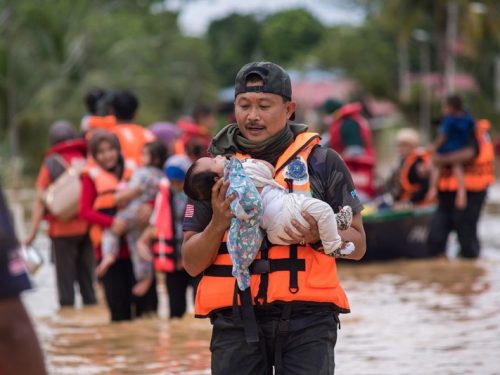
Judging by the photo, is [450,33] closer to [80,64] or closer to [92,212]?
[80,64]

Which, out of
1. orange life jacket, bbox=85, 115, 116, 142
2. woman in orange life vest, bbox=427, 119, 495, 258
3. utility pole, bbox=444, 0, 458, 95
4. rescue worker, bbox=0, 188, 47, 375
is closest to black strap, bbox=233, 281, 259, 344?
rescue worker, bbox=0, 188, 47, 375

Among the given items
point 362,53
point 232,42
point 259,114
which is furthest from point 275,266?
point 232,42

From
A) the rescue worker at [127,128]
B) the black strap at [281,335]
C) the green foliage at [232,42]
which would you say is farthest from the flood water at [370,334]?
the green foliage at [232,42]

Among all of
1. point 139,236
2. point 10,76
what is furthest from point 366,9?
point 139,236

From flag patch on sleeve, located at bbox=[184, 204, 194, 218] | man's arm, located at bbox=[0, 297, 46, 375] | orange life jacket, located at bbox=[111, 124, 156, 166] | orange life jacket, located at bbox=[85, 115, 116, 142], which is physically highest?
orange life jacket, located at bbox=[85, 115, 116, 142]

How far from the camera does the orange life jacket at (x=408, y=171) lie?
1680 cm

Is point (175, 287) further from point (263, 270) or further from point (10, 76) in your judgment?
point (10, 76)

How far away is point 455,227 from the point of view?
52.7 ft

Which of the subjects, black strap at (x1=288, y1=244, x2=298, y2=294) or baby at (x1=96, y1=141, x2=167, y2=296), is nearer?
black strap at (x1=288, y1=244, x2=298, y2=294)

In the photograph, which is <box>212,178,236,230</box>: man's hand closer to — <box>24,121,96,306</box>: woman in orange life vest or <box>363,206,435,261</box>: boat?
<box>24,121,96,306</box>: woman in orange life vest

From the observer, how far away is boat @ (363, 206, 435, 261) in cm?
1623

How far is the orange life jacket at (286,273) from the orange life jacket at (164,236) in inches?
203

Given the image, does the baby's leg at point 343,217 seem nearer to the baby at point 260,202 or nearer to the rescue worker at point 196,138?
the baby at point 260,202

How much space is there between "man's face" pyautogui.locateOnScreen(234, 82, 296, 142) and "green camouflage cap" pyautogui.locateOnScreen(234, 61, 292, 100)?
0.02 m
